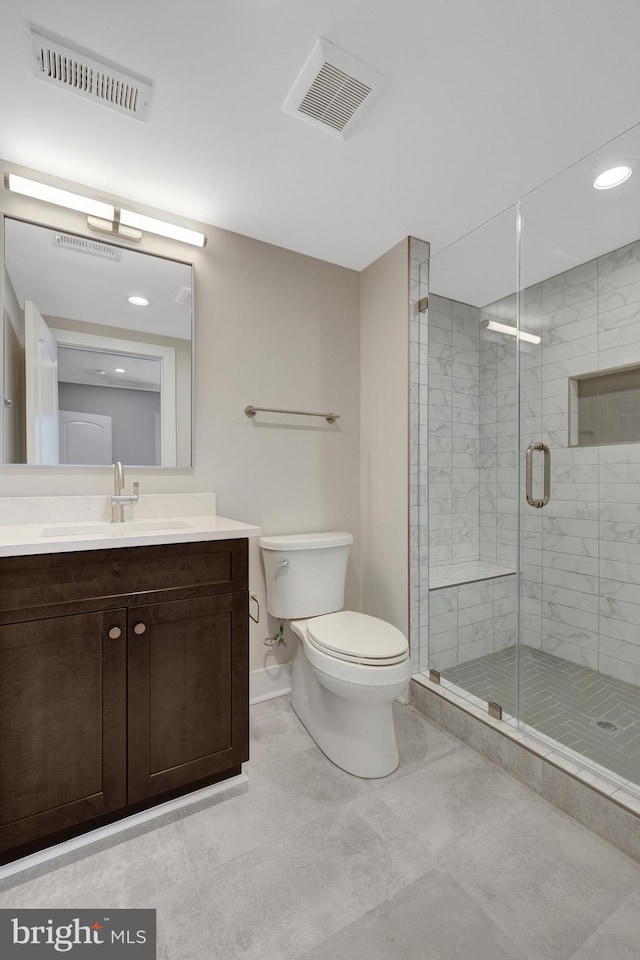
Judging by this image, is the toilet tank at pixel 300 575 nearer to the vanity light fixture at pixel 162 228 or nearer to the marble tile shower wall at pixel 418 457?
the marble tile shower wall at pixel 418 457

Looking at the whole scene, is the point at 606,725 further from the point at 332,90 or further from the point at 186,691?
the point at 332,90

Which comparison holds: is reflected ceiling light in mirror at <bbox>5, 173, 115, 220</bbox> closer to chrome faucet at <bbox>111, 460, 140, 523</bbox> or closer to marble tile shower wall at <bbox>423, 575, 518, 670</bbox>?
chrome faucet at <bbox>111, 460, 140, 523</bbox>

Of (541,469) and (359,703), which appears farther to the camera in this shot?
(541,469)

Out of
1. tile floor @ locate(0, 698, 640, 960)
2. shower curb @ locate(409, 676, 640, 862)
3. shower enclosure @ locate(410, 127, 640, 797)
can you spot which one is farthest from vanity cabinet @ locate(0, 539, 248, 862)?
shower enclosure @ locate(410, 127, 640, 797)

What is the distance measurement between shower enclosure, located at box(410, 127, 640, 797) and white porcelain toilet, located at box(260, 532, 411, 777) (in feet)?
1.52

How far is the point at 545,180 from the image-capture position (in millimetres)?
1770

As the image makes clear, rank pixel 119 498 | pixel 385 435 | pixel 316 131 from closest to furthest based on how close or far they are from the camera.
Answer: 1. pixel 316 131
2. pixel 119 498
3. pixel 385 435

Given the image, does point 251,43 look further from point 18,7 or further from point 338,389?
point 338,389

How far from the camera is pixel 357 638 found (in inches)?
66.3

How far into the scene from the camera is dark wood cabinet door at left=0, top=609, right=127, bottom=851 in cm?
118

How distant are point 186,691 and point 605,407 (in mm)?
1793

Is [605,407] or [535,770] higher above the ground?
[605,407]

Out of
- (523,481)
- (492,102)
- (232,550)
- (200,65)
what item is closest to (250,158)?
(200,65)

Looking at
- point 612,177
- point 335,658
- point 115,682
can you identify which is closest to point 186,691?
point 115,682
